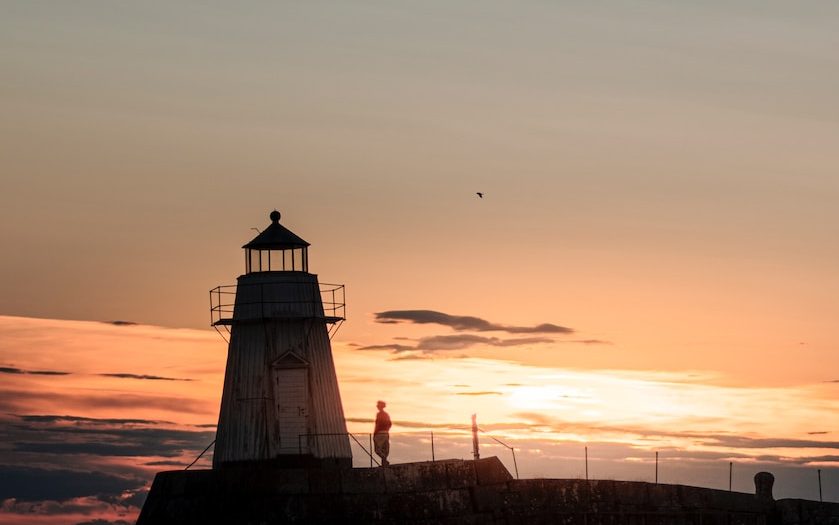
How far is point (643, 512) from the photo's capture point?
4419 cm

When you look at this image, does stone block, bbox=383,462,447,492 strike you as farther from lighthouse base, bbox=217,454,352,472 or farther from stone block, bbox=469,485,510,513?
lighthouse base, bbox=217,454,352,472

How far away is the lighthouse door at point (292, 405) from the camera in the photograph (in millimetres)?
47906

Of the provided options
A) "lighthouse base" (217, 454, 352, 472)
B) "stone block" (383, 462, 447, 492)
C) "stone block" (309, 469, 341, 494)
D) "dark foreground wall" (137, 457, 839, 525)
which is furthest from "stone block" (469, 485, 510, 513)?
"lighthouse base" (217, 454, 352, 472)

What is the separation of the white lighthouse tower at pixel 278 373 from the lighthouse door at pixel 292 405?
29 millimetres

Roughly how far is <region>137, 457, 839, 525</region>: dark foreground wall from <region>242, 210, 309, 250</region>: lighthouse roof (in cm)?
801

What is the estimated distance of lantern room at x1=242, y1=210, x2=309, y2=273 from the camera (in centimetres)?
4994

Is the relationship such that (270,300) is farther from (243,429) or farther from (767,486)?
(767,486)

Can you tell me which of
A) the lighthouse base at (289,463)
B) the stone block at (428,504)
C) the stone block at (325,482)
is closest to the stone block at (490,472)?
the stone block at (428,504)

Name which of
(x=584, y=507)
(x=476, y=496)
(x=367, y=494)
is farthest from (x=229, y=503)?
(x=584, y=507)

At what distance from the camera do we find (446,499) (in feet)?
142

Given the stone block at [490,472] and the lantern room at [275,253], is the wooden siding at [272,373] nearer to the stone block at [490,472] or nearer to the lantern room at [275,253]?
the lantern room at [275,253]

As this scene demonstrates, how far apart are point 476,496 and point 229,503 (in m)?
6.56

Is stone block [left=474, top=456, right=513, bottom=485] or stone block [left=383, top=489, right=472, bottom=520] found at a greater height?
stone block [left=474, top=456, right=513, bottom=485]

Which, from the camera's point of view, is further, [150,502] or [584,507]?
[150,502]
